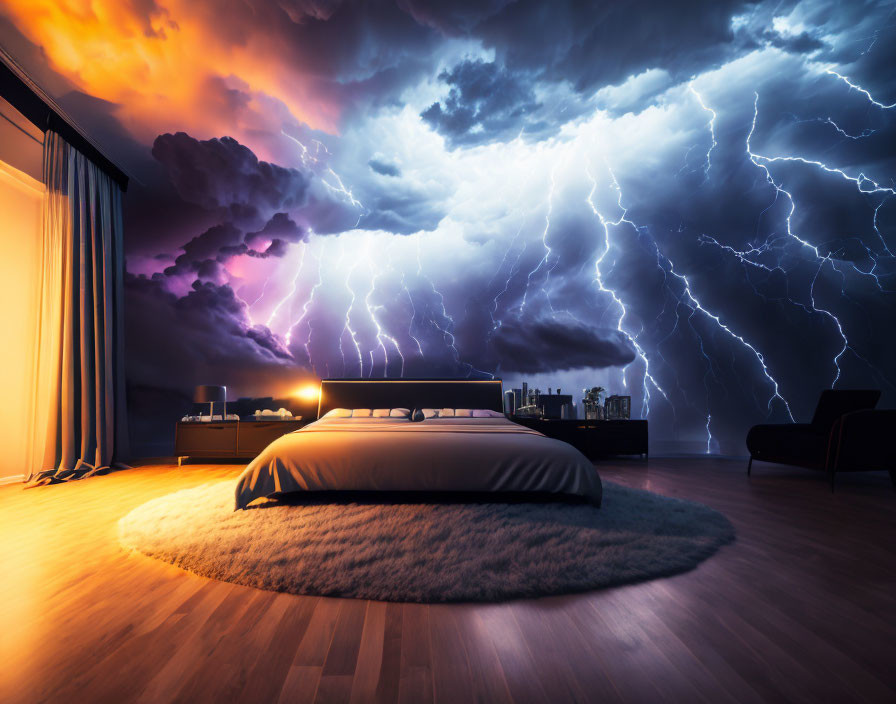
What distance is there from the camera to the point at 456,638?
1166 millimetres

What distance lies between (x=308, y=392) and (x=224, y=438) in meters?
0.95

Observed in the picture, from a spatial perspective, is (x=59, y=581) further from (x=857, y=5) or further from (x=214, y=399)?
(x=857, y=5)

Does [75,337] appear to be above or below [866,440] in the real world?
above

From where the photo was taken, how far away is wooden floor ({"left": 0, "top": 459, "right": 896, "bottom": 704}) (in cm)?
97

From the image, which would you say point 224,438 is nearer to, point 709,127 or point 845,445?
point 845,445

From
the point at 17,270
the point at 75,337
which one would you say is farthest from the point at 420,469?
the point at 17,270

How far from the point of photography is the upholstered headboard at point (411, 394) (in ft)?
15.3

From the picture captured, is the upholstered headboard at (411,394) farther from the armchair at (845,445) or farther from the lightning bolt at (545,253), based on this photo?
the armchair at (845,445)

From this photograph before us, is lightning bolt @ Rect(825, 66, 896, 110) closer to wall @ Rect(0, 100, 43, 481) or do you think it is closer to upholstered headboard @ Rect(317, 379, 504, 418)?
upholstered headboard @ Rect(317, 379, 504, 418)

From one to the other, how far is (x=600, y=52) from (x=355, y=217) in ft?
9.68

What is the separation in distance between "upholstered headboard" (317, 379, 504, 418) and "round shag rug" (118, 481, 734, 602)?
217 cm

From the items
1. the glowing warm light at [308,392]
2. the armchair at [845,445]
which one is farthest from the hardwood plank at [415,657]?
the glowing warm light at [308,392]

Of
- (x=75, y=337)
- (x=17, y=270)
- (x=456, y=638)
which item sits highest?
(x=17, y=270)

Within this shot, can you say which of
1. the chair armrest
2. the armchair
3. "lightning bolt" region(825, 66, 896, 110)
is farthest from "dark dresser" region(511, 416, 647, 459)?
"lightning bolt" region(825, 66, 896, 110)
